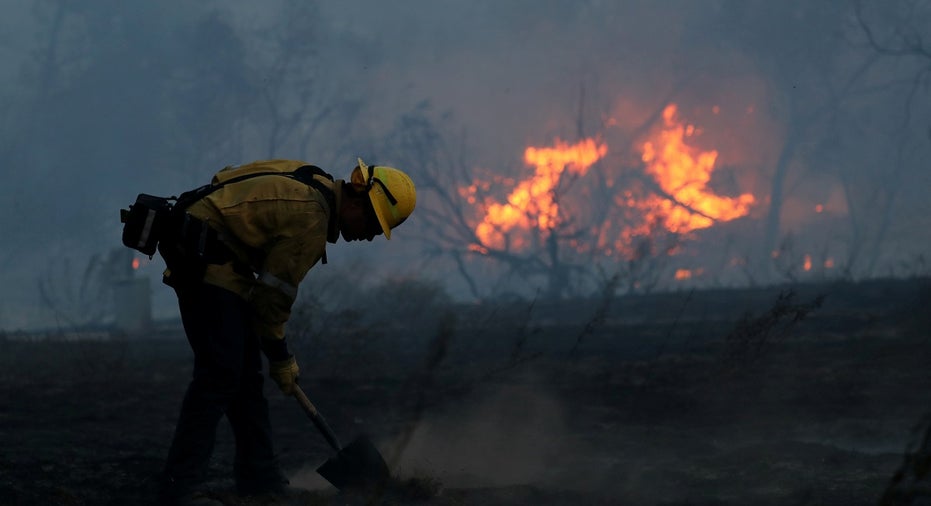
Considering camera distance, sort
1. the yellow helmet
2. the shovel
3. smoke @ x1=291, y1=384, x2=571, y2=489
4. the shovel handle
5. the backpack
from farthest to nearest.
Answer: smoke @ x1=291, y1=384, x2=571, y2=489
the shovel
the shovel handle
the yellow helmet
the backpack

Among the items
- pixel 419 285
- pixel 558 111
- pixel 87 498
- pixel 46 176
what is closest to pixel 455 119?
pixel 558 111

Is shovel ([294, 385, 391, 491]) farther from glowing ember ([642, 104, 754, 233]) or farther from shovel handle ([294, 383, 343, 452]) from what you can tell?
glowing ember ([642, 104, 754, 233])

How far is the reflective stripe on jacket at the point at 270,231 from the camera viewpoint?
3672 millimetres

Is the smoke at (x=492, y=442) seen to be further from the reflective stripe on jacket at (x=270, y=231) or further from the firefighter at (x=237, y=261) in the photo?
the reflective stripe on jacket at (x=270, y=231)

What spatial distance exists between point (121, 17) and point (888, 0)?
1098 inches

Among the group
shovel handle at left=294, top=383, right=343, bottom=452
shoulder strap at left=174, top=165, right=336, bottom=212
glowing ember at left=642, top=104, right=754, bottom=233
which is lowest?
shovel handle at left=294, top=383, right=343, bottom=452

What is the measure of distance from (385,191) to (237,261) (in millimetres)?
637

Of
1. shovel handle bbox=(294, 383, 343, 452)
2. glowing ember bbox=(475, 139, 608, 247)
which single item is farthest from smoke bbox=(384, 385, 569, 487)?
glowing ember bbox=(475, 139, 608, 247)

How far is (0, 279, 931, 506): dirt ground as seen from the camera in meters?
4.27

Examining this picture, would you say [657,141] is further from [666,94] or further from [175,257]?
[175,257]

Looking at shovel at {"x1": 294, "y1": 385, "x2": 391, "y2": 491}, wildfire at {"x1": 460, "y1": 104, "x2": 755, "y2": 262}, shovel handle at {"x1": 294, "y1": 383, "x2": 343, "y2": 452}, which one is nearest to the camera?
shovel handle at {"x1": 294, "y1": 383, "x2": 343, "y2": 452}

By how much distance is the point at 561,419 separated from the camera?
20.9 feet

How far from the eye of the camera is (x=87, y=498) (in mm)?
4062

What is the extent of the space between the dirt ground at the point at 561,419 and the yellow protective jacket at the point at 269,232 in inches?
31.2
